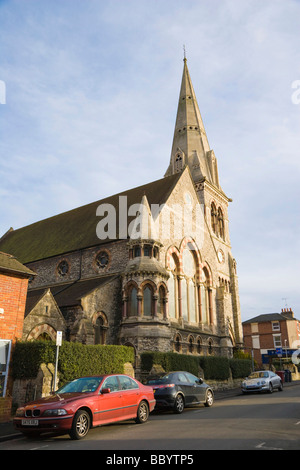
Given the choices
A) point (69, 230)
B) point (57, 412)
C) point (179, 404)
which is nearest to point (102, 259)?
point (69, 230)

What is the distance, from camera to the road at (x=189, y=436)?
271 inches

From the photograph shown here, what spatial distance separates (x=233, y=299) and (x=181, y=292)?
1716 cm

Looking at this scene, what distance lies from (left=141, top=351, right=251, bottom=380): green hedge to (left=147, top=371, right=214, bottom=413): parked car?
18.4 ft

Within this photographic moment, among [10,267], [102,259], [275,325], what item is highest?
[102,259]

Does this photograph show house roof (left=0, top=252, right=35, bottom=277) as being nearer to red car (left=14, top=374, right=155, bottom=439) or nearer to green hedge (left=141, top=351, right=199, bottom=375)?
red car (left=14, top=374, right=155, bottom=439)

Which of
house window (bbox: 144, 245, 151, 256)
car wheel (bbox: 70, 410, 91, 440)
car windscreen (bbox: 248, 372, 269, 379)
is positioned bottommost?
car wheel (bbox: 70, 410, 91, 440)

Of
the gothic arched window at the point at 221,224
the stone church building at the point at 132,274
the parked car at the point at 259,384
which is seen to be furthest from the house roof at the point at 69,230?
the gothic arched window at the point at 221,224

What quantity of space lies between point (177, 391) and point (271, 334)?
176ft

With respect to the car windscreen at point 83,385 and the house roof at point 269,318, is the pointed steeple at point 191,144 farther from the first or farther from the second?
the car windscreen at point 83,385

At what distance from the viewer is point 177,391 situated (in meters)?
12.7

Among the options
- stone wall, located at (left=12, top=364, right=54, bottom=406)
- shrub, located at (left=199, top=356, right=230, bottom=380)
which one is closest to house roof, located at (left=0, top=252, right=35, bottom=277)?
stone wall, located at (left=12, top=364, right=54, bottom=406)

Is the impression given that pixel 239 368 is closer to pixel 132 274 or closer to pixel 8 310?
pixel 132 274

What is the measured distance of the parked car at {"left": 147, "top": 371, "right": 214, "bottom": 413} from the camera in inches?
492

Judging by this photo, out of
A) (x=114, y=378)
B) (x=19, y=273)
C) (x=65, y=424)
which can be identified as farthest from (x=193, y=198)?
(x=65, y=424)
